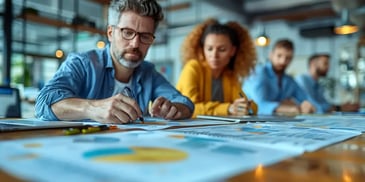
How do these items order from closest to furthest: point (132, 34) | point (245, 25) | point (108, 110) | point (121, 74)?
point (108, 110) → point (132, 34) → point (121, 74) → point (245, 25)

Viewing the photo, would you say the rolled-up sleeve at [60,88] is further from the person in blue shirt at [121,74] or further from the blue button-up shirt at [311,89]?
the blue button-up shirt at [311,89]

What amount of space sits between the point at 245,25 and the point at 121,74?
177 inches

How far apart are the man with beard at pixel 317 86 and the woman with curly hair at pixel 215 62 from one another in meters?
1.08

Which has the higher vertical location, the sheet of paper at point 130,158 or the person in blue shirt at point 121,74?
the person in blue shirt at point 121,74

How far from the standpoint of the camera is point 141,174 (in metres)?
0.38

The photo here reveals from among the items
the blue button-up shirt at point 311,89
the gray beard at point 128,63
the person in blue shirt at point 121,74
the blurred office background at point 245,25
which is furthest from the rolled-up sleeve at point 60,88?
the blue button-up shirt at point 311,89

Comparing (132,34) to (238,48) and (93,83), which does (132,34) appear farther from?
(238,48)

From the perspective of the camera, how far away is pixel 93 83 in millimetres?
1414

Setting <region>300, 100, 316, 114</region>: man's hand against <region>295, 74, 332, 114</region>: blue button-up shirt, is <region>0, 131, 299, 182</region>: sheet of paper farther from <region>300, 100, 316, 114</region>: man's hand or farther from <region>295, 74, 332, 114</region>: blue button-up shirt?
<region>295, 74, 332, 114</region>: blue button-up shirt

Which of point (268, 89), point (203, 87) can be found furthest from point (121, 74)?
point (268, 89)

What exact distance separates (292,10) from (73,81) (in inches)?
190

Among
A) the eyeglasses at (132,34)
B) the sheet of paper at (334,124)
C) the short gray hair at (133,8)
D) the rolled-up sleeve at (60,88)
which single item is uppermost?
the short gray hair at (133,8)

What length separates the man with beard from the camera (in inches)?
121

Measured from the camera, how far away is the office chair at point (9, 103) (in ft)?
7.03
